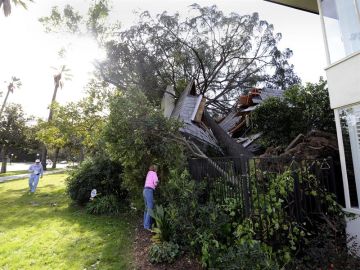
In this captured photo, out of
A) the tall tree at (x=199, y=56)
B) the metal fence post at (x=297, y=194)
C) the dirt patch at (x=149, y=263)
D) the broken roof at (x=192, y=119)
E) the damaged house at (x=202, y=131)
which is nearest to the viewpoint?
the dirt patch at (x=149, y=263)

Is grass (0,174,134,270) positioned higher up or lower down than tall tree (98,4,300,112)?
lower down

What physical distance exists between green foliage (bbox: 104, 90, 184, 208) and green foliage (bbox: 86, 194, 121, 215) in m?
1.55

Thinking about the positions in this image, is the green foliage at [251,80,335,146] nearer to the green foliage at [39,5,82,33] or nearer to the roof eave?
the roof eave

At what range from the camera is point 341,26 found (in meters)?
6.96

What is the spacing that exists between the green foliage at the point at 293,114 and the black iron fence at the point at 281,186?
210 inches

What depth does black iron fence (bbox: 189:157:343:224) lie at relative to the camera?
19.1 feet

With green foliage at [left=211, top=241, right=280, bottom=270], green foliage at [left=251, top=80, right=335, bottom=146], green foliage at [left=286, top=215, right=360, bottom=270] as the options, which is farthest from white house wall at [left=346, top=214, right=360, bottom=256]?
green foliage at [left=251, top=80, right=335, bottom=146]

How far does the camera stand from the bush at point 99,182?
11482 mm

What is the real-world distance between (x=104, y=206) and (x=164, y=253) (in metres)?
5.24

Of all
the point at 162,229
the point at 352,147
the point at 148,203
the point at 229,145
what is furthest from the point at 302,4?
the point at 229,145

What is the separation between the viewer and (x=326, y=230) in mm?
5695

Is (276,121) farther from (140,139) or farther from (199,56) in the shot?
(199,56)

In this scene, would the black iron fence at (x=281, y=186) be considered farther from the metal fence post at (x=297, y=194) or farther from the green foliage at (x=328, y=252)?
the green foliage at (x=328, y=252)

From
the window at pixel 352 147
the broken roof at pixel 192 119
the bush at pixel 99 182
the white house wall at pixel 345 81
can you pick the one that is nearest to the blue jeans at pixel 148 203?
the bush at pixel 99 182
